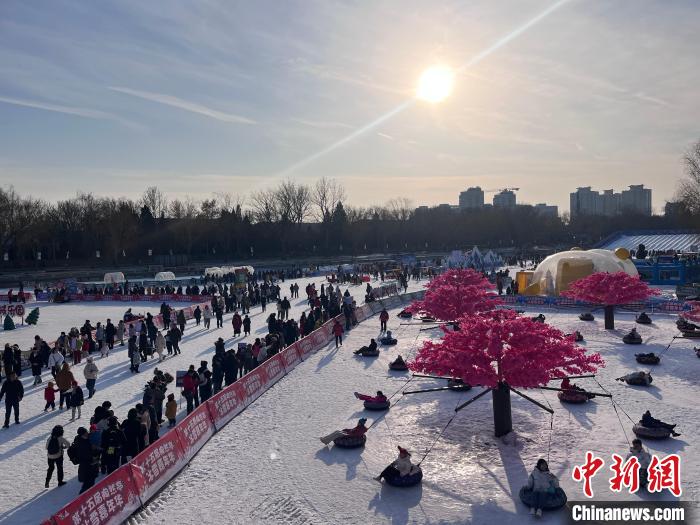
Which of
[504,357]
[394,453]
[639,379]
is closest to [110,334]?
[394,453]

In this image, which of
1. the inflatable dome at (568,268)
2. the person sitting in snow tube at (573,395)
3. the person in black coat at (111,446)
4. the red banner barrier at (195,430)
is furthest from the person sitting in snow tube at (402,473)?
the inflatable dome at (568,268)

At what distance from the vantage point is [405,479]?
11.6 meters

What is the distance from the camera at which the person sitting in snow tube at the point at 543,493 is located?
10391 mm

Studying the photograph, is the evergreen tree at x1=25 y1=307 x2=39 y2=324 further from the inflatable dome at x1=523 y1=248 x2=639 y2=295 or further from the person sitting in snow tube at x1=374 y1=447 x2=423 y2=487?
the inflatable dome at x1=523 y1=248 x2=639 y2=295

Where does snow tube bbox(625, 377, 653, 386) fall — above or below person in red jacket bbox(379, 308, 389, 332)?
below

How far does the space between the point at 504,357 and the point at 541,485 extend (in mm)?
3710

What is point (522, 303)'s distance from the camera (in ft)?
125

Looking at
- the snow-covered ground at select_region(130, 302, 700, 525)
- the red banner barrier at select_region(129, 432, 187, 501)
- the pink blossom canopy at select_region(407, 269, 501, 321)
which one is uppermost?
the pink blossom canopy at select_region(407, 269, 501, 321)

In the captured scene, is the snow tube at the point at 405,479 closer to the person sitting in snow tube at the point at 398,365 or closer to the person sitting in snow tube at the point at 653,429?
the person sitting in snow tube at the point at 653,429

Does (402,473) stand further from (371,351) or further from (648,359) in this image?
(648,359)

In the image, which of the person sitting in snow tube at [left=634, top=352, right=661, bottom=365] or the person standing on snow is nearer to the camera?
the person standing on snow

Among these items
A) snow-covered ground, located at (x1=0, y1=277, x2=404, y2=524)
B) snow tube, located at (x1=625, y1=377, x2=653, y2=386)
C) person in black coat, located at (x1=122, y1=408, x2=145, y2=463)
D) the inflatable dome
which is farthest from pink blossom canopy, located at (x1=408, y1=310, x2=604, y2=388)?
the inflatable dome

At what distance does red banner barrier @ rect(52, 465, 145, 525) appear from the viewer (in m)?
8.96

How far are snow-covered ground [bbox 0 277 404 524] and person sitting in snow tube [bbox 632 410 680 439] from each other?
11414 mm
